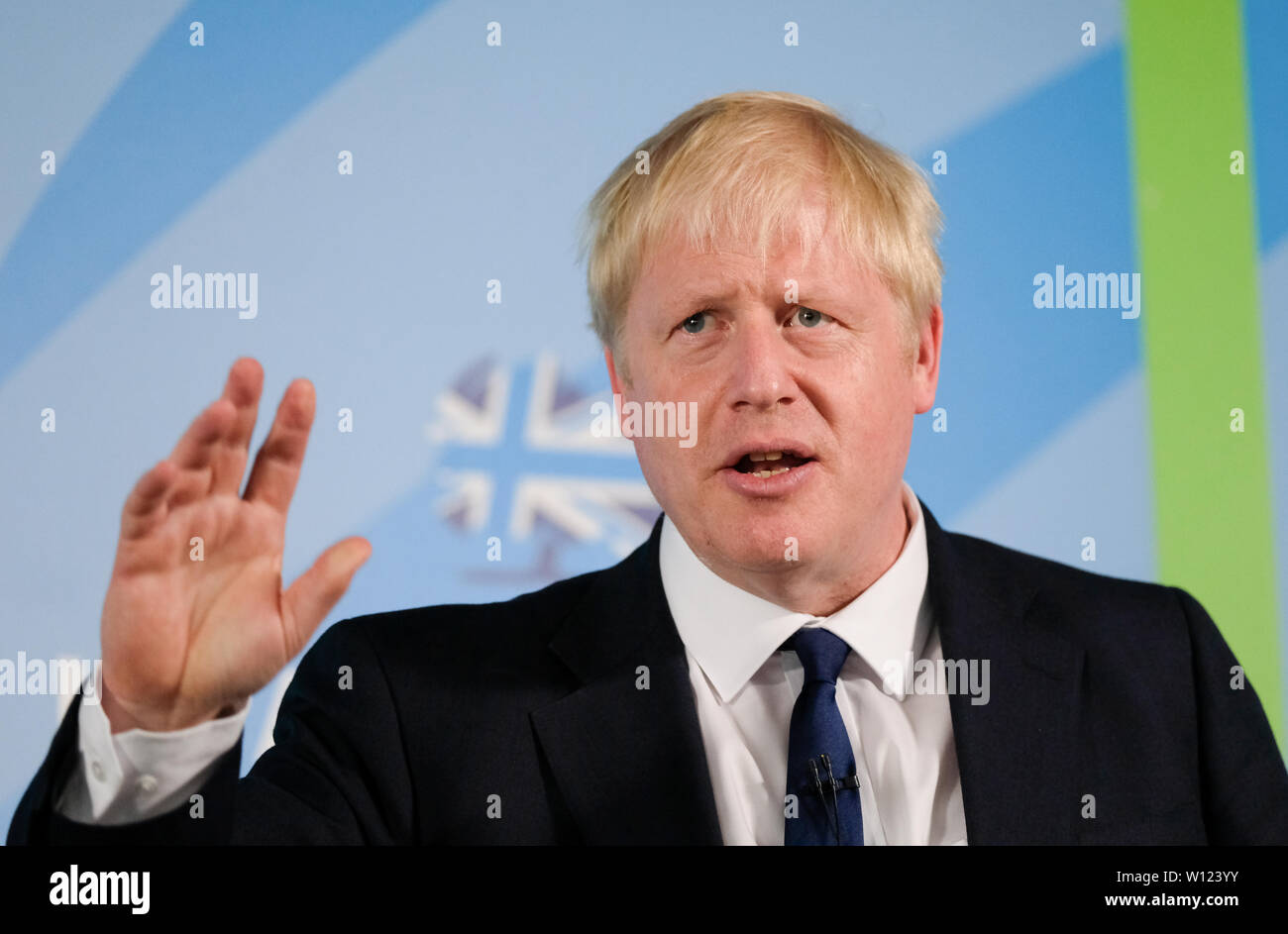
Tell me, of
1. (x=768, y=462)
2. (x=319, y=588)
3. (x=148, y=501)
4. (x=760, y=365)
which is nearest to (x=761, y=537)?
(x=768, y=462)

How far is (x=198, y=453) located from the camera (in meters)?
1.66

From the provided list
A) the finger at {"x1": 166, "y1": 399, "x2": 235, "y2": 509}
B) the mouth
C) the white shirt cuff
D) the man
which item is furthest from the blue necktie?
the finger at {"x1": 166, "y1": 399, "x2": 235, "y2": 509}

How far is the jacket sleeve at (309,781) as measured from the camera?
174 cm

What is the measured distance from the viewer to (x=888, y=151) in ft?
6.79

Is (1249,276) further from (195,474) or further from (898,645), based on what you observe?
(195,474)

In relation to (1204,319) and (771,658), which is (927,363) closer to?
(771,658)

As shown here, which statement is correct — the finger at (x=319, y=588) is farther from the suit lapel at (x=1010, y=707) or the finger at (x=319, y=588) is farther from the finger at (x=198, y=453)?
the suit lapel at (x=1010, y=707)

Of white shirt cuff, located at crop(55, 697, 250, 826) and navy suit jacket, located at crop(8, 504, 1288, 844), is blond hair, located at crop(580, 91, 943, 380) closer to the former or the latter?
navy suit jacket, located at crop(8, 504, 1288, 844)

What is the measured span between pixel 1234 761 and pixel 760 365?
94cm

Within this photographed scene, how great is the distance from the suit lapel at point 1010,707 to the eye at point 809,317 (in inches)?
14.9

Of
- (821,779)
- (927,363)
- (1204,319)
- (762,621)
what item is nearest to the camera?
(821,779)

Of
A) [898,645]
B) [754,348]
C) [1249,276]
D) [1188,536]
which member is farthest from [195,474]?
[1249,276]

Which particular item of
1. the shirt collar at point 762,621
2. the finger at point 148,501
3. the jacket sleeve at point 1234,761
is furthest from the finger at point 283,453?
the jacket sleeve at point 1234,761
